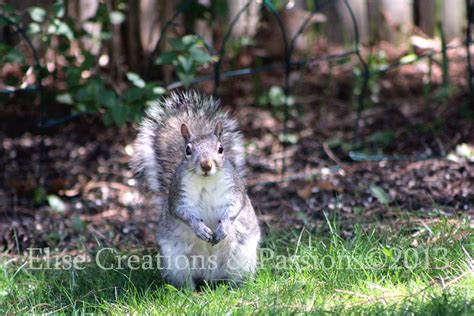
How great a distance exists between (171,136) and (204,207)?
43 centimetres

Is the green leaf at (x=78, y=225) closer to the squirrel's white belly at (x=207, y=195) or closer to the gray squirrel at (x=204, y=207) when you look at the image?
the gray squirrel at (x=204, y=207)

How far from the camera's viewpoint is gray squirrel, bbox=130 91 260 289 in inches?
114

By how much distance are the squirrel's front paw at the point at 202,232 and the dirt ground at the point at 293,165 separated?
80 centimetres

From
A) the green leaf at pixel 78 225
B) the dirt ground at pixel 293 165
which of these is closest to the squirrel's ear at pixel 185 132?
the dirt ground at pixel 293 165

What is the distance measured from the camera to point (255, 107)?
230 inches

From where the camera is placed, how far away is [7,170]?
5.01 m

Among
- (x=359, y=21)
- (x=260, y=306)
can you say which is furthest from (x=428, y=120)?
(x=260, y=306)

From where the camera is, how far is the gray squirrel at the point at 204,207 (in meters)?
2.90

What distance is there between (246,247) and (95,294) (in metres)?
0.63

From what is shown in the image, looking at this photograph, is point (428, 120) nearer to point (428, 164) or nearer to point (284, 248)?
point (428, 164)

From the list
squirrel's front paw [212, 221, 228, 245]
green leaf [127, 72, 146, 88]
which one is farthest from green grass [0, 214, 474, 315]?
green leaf [127, 72, 146, 88]

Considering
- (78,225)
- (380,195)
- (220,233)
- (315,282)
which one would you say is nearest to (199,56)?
(78,225)

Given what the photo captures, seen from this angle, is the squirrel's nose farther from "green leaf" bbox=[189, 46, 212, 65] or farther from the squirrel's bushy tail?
"green leaf" bbox=[189, 46, 212, 65]

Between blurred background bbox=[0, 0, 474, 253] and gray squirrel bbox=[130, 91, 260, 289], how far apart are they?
64 cm
